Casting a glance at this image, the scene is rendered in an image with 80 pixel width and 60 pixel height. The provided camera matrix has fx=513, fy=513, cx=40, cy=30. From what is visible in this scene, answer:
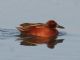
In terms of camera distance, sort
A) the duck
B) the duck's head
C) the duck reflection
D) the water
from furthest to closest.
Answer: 1. the duck's head
2. the duck
3. the duck reflection
4. the water

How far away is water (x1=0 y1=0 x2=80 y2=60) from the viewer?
10711mm

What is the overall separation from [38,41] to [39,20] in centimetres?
210

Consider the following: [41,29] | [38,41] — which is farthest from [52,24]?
[38,41]

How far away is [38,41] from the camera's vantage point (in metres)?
12.4

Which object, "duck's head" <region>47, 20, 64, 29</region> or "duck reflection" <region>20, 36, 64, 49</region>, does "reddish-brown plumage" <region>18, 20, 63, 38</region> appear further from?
"duck reflection" <region>20, 36, 64, 49</region>

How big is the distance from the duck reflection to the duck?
14.2 inches

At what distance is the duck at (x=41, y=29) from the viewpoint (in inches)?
524

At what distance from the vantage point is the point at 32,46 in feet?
→ 38.1

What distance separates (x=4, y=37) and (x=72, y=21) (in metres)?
2.38

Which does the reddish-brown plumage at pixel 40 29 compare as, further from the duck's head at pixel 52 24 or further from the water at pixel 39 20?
the water at pixel 39 20

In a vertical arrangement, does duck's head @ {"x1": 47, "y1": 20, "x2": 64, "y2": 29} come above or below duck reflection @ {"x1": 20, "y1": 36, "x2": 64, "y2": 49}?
above

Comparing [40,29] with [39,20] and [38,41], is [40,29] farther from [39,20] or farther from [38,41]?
[38,41]

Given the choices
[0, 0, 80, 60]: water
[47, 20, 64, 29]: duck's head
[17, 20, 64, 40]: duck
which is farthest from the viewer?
[47, 20, 64, 29]: duck's head

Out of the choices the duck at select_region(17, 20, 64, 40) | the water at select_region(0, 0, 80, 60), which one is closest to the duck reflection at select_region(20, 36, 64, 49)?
the water at select_region(0, 0, 80, 60)
